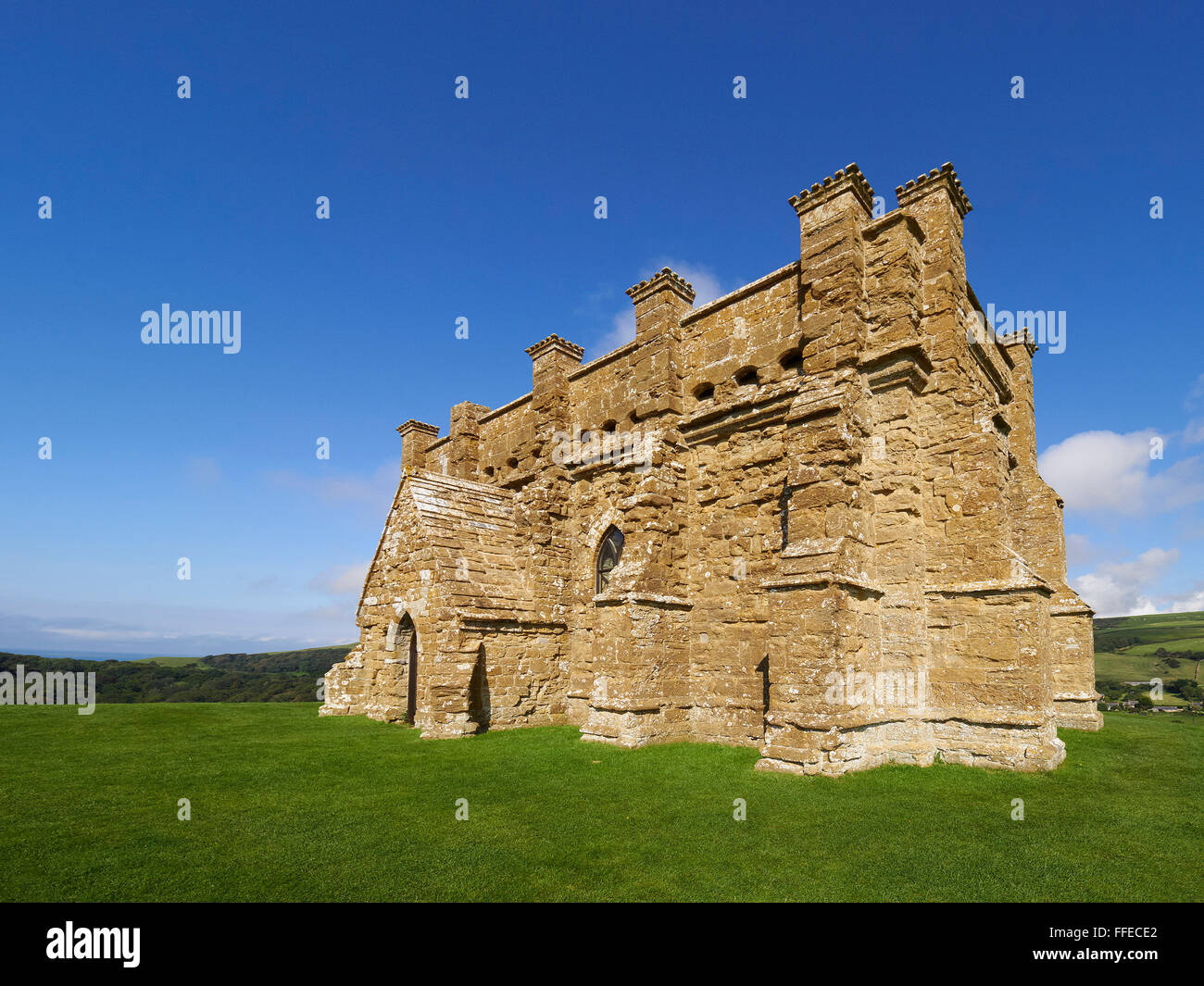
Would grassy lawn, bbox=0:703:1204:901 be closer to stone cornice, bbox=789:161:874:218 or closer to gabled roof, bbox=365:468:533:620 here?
gabled roof, bbox=365:468:533:620

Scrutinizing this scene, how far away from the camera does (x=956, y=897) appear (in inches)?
220

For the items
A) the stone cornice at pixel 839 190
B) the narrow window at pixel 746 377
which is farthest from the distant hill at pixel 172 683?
the stone cornice at pixel 839 190

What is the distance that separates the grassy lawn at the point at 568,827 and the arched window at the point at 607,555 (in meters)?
4.88

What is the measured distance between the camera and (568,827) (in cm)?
740

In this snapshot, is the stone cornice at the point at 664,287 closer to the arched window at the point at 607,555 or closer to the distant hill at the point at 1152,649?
the arched window at the point at 607,555

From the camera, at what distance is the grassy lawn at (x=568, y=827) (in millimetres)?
5715

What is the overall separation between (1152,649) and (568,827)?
271ft

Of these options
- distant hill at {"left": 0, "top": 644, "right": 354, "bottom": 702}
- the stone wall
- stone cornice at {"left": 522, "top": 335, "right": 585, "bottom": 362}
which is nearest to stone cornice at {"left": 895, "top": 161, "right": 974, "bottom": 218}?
the stone wall

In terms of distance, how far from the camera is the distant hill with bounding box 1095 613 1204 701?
5266 centimetres

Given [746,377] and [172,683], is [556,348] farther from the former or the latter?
[172,683]

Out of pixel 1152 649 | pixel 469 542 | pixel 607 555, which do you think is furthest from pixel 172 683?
pixel 1152 649

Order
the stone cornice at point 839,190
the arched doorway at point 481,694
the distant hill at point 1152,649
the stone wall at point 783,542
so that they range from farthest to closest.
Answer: the distant hill at point 1152,649, the arched doorway at point 481,694, the stone cornice at point 839,190, the stone wall at point 783,542
